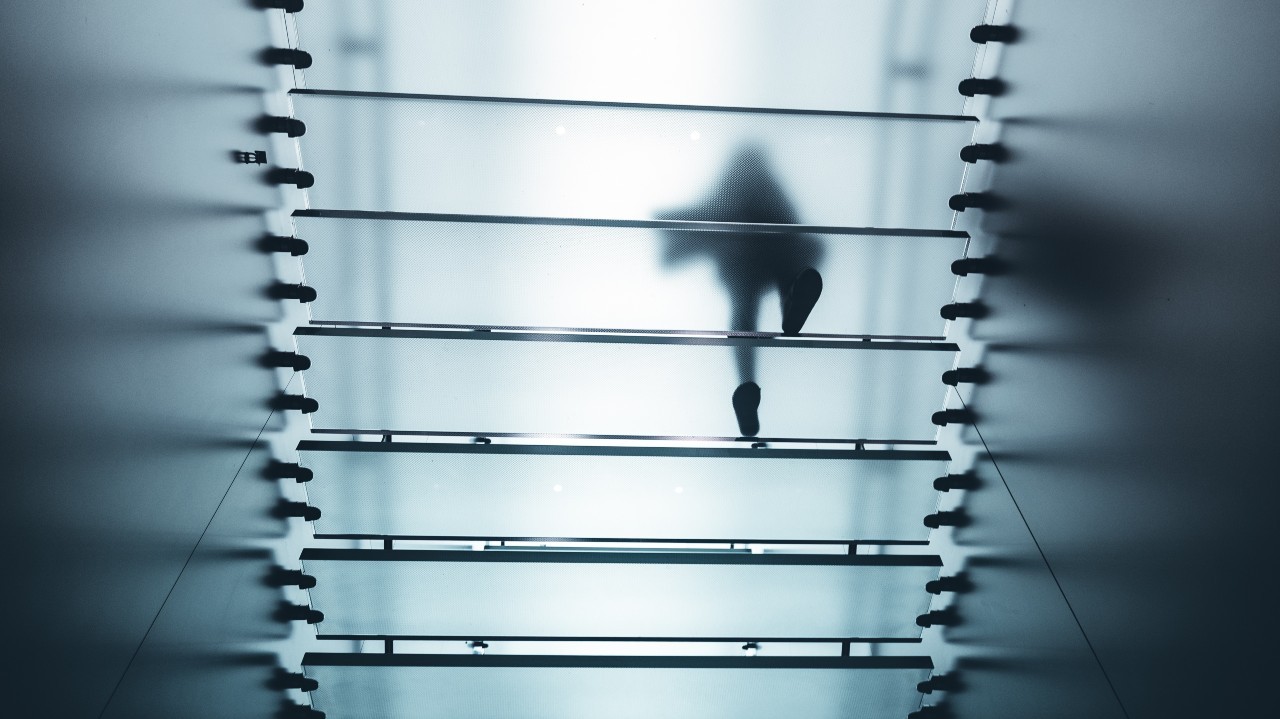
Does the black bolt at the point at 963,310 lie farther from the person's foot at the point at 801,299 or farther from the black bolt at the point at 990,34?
the black bolt at the point at 990,34

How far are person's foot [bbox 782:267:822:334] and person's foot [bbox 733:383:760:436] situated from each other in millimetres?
252

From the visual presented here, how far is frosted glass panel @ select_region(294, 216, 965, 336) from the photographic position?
3104 millimetres

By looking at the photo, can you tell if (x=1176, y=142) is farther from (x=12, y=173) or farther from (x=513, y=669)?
(x=513, y=669)

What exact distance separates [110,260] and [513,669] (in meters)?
2.22

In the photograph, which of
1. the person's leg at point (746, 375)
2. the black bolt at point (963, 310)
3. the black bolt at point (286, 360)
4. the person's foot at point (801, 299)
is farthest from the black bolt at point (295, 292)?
the black bolt at point (963, 310)

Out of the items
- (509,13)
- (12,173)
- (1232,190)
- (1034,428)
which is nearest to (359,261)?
(509,13)

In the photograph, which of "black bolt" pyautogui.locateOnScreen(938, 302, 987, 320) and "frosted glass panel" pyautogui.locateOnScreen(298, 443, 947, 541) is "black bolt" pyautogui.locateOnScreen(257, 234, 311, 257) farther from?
A: "black bolt" pyautogui.locateOnScreen(938, 302, 987, 320)

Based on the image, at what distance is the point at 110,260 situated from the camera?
1939mm

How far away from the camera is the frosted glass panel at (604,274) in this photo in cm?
310

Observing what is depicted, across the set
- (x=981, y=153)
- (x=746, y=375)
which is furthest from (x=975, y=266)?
(x=746, y=375)

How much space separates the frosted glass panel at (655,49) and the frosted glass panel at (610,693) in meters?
2.10

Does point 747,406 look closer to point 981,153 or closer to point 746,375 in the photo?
point 746,375

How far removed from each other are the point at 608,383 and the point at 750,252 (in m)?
0.67

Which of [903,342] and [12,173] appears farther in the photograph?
[903,342]
